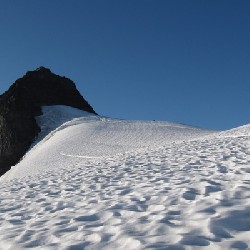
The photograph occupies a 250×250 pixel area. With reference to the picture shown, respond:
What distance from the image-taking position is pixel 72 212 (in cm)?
756

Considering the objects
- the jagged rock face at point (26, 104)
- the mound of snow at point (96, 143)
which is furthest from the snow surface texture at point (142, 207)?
the jagged rock face at point (26, 104)

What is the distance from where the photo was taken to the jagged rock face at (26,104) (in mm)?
46188

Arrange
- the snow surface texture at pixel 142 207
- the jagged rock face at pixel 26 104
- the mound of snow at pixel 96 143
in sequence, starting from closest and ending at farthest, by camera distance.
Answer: the snow surface texture at pixel 142 207, the mound of snow at pixel 96 143, the jagged rock face at pixel 26 104

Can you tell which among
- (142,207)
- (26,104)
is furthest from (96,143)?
(26,104)

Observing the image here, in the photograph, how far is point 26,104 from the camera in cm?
5312

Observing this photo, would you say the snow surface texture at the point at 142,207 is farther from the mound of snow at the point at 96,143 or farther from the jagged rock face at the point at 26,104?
the jagged rock face at the point at 26,104

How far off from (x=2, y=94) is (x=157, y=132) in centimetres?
3449

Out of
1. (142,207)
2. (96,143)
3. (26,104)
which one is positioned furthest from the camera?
(26,104)

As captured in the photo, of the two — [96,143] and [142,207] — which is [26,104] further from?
[142,207]

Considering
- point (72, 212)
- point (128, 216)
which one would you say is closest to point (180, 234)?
point (128, 216)

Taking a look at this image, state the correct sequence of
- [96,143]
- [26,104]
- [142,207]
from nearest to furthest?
[142,207], [96,143], [26,104]

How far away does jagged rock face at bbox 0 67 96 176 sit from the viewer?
46188 millimetres

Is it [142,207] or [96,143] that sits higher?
[96,143]

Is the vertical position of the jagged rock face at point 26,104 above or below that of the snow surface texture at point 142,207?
above
